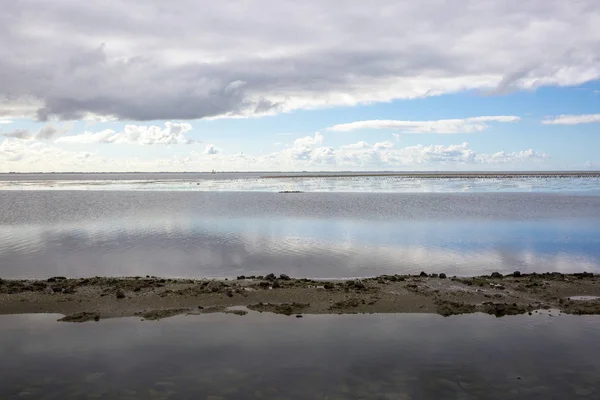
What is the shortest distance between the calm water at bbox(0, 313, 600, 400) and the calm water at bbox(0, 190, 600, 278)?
6.73 meters

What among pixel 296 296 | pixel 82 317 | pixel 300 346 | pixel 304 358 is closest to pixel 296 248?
pixel 296 296

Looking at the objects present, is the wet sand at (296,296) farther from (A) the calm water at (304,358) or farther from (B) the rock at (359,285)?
(A) the calm water at (304,358)

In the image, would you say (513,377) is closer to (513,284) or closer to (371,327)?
(371,327)

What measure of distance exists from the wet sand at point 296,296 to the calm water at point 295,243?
2764 millimetres

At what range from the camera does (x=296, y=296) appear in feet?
51.6

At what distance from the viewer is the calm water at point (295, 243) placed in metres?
21.1

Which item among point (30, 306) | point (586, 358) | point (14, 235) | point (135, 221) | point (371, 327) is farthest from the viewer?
point (135, 221)

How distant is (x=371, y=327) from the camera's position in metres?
13.1

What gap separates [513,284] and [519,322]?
12.5ft

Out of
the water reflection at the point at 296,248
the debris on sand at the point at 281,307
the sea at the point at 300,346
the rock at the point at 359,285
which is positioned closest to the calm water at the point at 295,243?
the water reflection at the point at 296,248

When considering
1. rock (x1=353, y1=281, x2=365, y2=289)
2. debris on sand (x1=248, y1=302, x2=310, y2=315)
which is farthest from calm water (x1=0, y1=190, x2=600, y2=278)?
debris on sand (x1=248, y1=302, x2=310, y2=315)

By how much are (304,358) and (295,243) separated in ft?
53.5

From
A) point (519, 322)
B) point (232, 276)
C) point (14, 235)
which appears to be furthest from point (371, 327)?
point (14, 235)

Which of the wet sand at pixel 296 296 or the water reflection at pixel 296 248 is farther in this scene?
the water reflection at pixel 296 248
